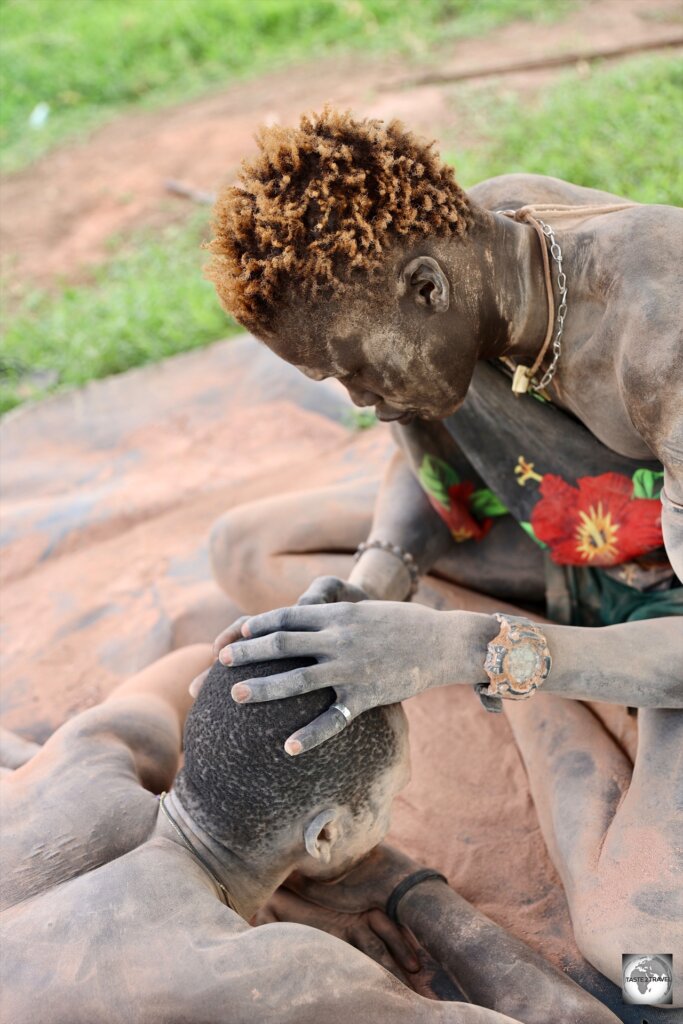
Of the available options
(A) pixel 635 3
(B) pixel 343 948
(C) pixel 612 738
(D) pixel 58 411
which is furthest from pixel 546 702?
(A) pixel 635 3

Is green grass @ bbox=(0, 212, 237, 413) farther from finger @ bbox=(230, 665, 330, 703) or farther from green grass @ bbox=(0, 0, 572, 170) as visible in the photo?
finger @ bbox=(230, 665, 330, 703)

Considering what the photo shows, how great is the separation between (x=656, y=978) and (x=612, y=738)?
0.63 metres

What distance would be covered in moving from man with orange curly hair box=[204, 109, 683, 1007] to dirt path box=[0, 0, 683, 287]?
426 centimetres

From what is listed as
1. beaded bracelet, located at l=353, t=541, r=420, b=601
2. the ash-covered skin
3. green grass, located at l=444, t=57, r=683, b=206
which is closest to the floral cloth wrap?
the ash-covered skin

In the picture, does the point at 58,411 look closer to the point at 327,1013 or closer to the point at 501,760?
the point at 501,760

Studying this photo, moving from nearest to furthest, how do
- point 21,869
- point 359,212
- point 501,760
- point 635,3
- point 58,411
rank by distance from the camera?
point 359,212
point 21,869
point 501,760
point 58,411
point 635,3

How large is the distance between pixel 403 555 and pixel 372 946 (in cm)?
90

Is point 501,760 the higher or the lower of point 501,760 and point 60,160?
the lower

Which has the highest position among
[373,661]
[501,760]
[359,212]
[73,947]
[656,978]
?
[359,212]

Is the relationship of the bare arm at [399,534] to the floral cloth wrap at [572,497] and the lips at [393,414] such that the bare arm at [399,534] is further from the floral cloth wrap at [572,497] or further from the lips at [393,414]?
the lips at [393,414]

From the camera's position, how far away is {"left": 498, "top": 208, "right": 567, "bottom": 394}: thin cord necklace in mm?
2002

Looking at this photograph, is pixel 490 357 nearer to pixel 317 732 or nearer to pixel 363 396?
pixel 363 396

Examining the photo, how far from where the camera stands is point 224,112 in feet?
24.4

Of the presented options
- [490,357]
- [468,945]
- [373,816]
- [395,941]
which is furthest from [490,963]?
[490,357]
